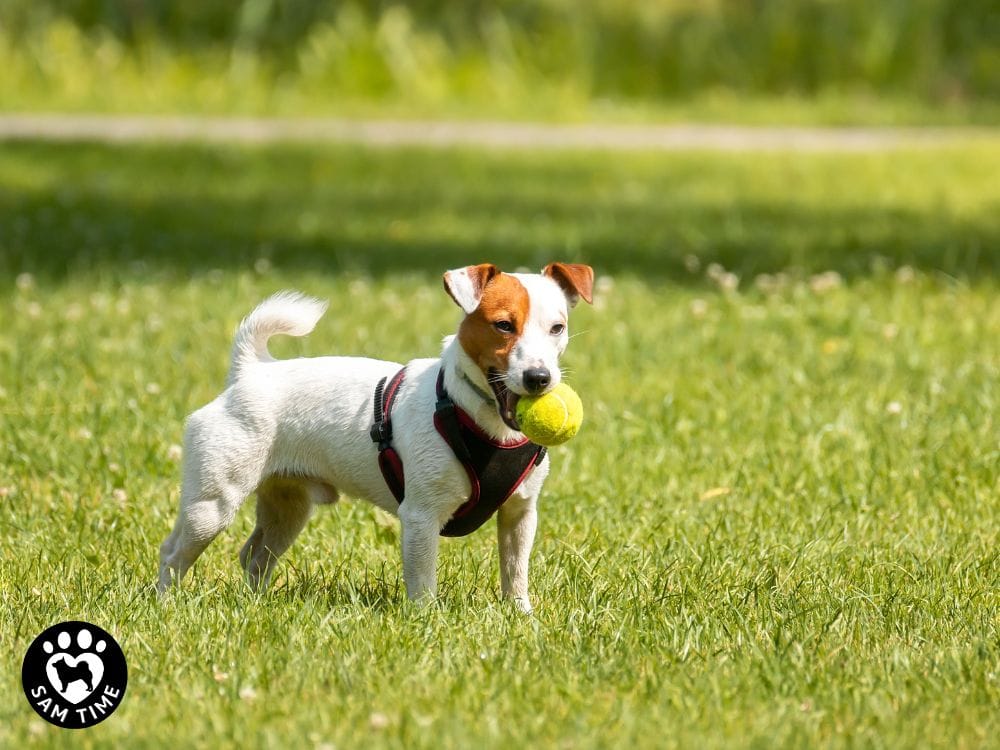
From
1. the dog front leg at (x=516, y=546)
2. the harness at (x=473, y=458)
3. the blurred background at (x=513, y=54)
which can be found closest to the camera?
the harness at (x=473, y=458)

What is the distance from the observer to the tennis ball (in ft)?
13.0

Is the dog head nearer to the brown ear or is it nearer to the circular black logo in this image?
the brown ear

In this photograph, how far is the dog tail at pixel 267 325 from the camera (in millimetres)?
4539

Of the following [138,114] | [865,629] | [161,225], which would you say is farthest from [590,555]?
[138,114]

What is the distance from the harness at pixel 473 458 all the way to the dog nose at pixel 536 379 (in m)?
0.29

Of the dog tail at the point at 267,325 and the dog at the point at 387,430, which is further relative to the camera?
the dog tail at the point at 267,325

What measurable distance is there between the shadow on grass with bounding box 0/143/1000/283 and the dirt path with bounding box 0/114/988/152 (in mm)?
846

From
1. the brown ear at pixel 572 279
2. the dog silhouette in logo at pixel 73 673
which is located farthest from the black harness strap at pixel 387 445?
the dog silhouette in logo at pixel 73 673

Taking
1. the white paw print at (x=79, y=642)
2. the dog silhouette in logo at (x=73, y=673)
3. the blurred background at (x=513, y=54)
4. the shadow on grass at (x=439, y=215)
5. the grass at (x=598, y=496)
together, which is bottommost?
the blurred background at (x=513, y=54)

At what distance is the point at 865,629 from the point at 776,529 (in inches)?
39.1

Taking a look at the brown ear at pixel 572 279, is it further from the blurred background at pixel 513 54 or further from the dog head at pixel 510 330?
the blurred background at pixel 513 54

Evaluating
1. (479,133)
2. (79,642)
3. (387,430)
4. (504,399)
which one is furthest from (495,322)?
(479,133)

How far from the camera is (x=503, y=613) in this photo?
423 centimetres

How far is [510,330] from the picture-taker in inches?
159
